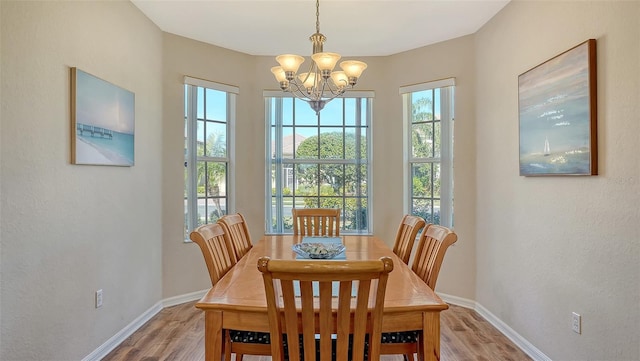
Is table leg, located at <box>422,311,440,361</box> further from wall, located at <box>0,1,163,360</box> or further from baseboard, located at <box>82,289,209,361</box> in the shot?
baseboard, located at <box>82,289,209,361</box>

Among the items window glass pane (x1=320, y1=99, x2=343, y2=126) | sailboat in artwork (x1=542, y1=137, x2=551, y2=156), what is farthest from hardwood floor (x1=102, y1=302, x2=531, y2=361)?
window glass pane (x1=320, y1=99, x2=343, y2=126)

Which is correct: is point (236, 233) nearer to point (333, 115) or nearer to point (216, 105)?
point (216, 105)

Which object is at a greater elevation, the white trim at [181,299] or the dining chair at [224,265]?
the dining chair at [224,265]

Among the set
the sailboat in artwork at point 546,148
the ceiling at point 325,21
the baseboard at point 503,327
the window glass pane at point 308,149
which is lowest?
the baseboard at point 503,327

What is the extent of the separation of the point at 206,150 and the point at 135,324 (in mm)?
1712

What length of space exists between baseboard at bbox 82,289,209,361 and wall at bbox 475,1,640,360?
9.18 feet

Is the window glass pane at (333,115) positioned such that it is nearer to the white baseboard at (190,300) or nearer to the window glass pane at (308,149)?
the window glass pane at (308,149)

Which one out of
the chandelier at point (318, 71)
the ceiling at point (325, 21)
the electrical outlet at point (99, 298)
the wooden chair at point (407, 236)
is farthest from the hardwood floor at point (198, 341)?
the ceiling at point (325, 21)

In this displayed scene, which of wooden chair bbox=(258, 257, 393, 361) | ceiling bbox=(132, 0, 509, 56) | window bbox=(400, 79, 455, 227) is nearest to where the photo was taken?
wooden chair bbox=(258, 257, 393, 361)

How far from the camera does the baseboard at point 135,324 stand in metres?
2.33

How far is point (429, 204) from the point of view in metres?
3.68

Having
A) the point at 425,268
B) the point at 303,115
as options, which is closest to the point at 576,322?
the point at 425,268

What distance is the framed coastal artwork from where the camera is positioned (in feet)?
6.98

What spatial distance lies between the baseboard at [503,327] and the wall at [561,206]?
0.04 metres
